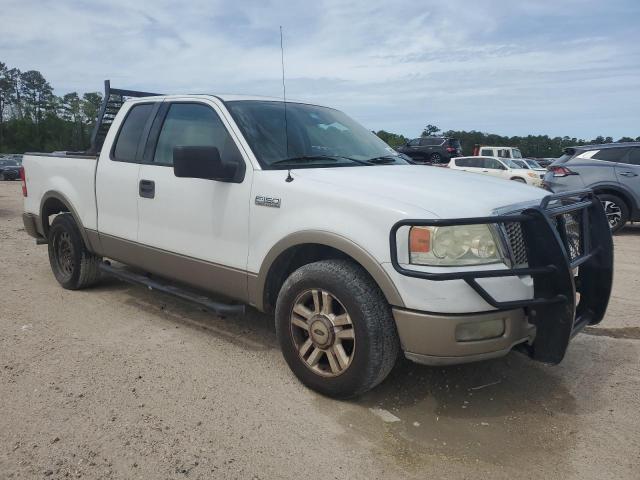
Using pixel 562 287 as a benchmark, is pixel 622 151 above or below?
above

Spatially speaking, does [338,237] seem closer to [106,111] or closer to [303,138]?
[303,138]

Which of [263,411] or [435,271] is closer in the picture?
[435,271]

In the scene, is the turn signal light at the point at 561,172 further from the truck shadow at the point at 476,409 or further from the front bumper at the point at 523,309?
the front bumper at the point at 523,309

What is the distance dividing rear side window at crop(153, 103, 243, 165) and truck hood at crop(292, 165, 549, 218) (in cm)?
66

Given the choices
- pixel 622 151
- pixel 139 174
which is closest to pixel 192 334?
pixel 139 174

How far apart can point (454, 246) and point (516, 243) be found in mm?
385

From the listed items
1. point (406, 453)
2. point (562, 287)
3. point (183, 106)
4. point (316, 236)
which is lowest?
point (406, 453)

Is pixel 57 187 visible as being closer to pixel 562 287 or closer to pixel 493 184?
pixel 493 184

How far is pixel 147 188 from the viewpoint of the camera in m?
4.32

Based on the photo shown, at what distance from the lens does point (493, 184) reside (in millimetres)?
3480

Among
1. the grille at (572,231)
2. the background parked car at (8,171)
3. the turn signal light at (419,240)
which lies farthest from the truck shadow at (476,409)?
the background parked car at (8,171)

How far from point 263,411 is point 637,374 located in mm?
2548

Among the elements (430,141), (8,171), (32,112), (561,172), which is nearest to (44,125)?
(32,112)

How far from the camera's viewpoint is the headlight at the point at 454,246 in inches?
110
